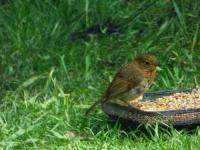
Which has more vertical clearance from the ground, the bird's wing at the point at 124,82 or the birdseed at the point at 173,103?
the bird's wing at the point at 124,82

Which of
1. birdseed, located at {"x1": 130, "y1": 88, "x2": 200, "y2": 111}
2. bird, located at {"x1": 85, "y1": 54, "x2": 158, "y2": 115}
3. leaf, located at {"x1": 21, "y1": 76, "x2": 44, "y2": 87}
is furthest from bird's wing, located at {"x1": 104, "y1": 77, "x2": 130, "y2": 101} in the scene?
leaf, located at {"x1": 21, "y1": 76, "x2": 44, "y2": 87}

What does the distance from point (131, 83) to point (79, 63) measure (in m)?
1.78

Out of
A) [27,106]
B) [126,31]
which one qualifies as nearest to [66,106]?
[27,106]

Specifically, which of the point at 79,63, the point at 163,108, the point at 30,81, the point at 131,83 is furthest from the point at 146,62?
the point at 79,63

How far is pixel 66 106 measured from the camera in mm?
8062

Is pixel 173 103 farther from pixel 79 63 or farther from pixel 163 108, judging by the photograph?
pixel 79 63

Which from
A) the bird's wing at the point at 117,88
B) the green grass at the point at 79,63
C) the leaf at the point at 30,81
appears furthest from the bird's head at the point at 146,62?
the leaf at the point at 30,81

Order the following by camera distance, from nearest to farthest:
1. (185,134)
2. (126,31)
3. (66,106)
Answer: (185,134) → (66,106) → (126,31)

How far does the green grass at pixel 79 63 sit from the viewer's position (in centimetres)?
738

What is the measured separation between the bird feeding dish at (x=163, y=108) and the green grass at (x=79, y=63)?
86mm

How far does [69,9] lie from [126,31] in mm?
742

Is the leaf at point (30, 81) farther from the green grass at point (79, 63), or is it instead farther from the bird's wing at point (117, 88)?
the bird's wing at point (117, 88)

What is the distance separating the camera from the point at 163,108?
25.6ft

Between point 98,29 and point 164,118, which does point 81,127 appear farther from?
point 98,29
